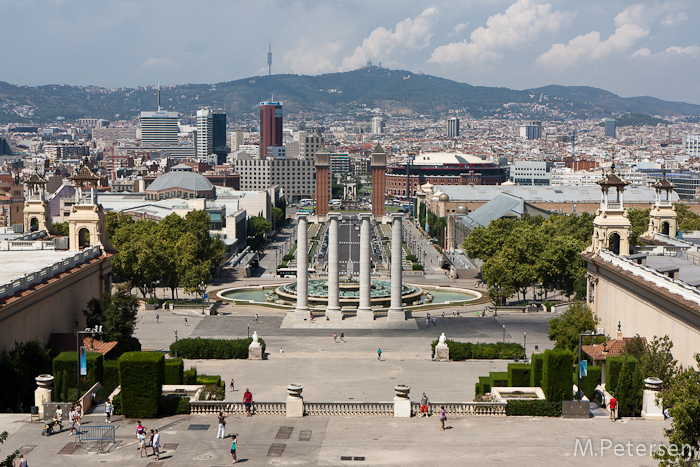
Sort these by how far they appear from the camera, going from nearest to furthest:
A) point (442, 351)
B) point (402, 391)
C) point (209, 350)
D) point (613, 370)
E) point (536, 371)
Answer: point (402, 391) < point (613, 370) < point (536, 371) < point (442, 351) < point (209, 350)

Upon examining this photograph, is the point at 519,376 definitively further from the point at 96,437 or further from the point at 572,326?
the point at 96,437

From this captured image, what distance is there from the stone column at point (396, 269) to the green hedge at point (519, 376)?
31.4 meters

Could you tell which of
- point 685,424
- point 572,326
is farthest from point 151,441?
point 572,326

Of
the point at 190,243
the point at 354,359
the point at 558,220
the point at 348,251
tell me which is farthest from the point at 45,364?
the point at 348,251

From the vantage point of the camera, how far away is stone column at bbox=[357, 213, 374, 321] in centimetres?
8269

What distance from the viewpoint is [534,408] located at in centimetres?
4600

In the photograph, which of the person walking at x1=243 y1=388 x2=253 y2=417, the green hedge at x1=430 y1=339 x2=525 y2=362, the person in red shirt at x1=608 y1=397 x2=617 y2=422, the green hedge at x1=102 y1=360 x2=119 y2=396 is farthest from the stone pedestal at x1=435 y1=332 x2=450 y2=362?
the green hedge at x1=102 y1=360 x2=119 y2=396

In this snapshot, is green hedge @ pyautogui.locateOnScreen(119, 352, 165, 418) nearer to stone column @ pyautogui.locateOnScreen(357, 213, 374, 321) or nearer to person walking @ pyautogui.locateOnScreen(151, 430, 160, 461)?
person walking @ pyautogui.locateOnScreen(151, 430, 160, 461)

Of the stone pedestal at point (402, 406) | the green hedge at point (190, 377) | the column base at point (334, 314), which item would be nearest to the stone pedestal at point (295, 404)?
the stone pedestal at point (402, 406)

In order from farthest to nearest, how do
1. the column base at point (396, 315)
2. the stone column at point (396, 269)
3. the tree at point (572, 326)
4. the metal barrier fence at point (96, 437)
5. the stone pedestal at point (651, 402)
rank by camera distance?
the column base at point (396, 315), the stone column at point (396, 269), the tree at point (572, 326), the stone pedestal at point (651, 402), the metal barrier fence at point (96, 437)

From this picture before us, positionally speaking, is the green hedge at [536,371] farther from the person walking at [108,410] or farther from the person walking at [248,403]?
the person walking at [108,410]

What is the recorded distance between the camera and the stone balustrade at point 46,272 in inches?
2100

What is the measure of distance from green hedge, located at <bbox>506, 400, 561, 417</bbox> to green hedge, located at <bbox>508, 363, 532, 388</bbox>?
5.38 meters

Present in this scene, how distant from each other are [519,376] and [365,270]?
33.4 metres
